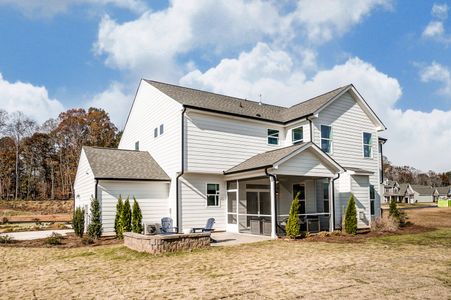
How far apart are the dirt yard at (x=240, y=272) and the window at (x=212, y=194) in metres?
5.80

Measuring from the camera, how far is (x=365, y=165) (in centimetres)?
2309

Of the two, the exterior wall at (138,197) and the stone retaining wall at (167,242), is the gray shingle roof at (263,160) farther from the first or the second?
the stone retaining wall at (167,242)

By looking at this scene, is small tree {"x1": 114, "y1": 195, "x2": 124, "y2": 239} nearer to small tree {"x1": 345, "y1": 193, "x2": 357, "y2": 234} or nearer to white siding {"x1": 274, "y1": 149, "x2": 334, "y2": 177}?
white siding {"x1": 274, "y1": 149, "x2": 334, "y2": 177}

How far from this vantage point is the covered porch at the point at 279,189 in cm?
1634

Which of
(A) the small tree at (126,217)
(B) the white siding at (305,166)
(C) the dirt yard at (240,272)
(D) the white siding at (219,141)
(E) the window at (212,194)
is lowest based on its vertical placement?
(C) the dirt yard at (240,272)

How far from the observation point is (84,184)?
68.0 ft

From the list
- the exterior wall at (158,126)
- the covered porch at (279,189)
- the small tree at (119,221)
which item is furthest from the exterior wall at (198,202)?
the small tree at (119,221)

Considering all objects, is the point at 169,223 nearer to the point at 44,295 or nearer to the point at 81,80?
the point at 44,295

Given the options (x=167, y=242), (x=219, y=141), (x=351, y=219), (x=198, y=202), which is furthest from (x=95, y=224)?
(x=351, y=219)

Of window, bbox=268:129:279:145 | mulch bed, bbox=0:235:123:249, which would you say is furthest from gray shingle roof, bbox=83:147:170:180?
window, bbox=268:129:279:145

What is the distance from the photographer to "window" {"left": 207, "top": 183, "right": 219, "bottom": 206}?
19.1 meters

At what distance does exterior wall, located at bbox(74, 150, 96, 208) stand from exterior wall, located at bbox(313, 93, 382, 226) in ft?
41.4

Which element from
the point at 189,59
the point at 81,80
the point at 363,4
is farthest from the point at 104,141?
the point at 363,4

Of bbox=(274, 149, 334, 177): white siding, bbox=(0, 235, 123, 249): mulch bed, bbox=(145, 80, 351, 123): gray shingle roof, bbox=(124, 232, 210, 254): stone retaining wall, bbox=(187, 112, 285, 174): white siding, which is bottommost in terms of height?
bbox=(0, 235, 123, 249): mulch bed
